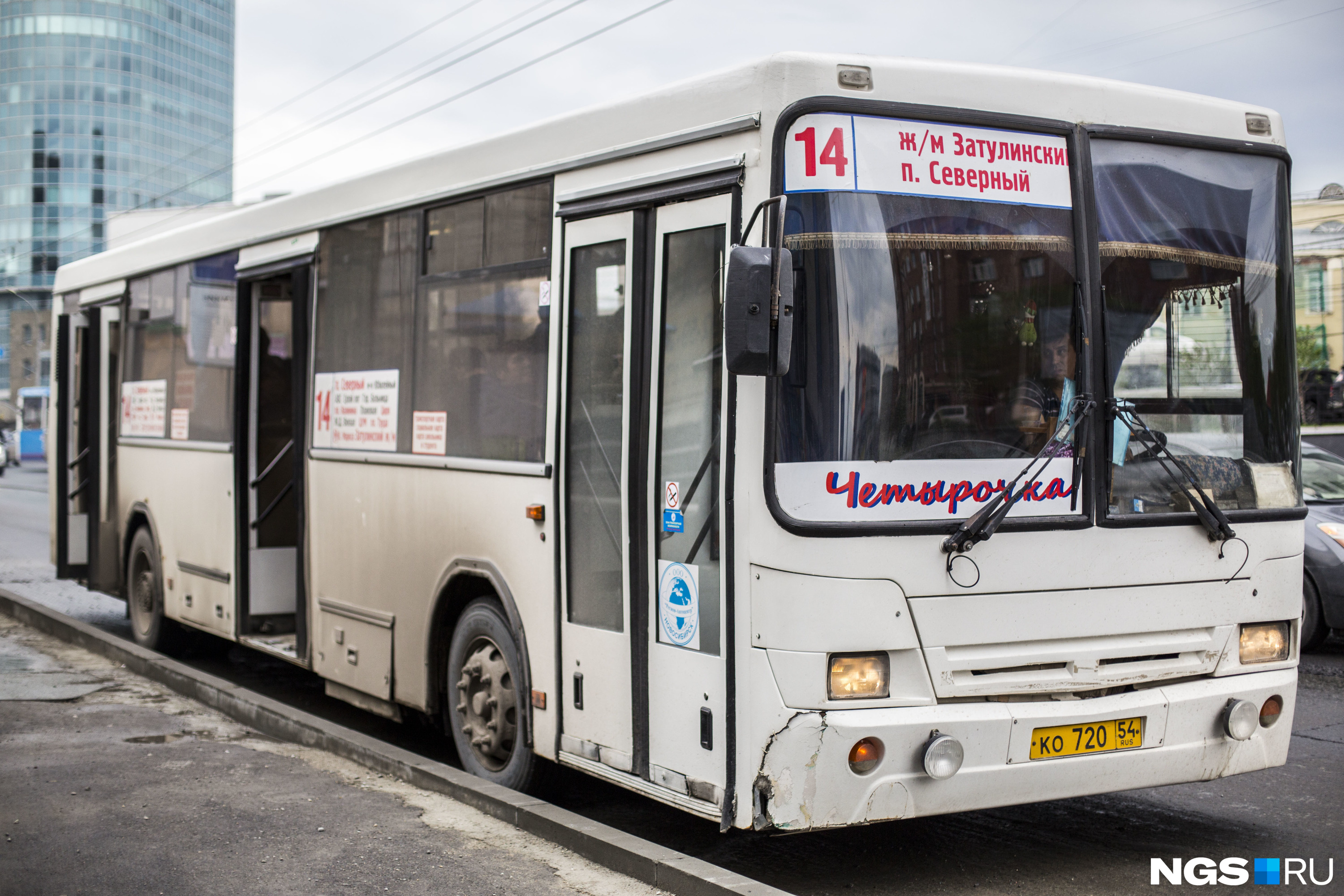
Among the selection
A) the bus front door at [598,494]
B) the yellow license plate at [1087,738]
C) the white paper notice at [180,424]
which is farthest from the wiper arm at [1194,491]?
the white paper notice at [180,424]

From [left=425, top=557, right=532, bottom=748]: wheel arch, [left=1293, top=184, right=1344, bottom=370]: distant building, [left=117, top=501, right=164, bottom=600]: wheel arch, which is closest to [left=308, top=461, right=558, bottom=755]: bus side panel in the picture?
[left=425, top=557, right=532, bottom=748]: wheel arch

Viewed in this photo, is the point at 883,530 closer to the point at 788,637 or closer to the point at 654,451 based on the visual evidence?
the point at 788,637

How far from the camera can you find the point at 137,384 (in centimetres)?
Answer: 1098

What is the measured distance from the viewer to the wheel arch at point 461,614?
6160mm

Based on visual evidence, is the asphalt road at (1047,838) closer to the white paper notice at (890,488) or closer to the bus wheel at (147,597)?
the white paper notice at (890,488)

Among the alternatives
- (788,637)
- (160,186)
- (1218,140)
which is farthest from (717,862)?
(160,186)

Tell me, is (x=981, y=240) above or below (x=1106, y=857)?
above

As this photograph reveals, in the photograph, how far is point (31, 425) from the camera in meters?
65.0

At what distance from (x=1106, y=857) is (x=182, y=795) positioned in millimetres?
3989

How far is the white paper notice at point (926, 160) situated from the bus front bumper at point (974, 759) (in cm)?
180

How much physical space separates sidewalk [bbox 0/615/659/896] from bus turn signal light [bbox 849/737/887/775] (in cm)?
88

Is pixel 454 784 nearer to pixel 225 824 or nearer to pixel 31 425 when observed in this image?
pixel 225 824

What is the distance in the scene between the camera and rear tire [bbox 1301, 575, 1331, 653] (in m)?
10.3

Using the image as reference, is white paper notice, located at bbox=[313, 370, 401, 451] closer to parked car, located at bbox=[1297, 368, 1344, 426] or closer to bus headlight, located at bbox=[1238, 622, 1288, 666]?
bus headlight, located at bbox=[1238, 622, 1288, 666]
